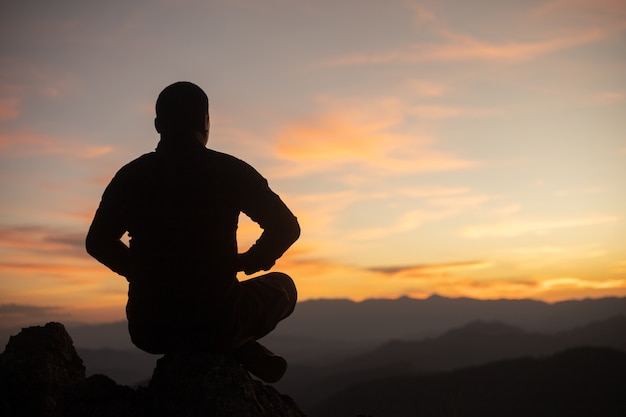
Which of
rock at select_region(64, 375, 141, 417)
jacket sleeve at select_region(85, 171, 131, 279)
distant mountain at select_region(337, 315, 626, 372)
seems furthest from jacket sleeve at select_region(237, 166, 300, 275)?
distant mountain at select_region(337, 315, 626, 372)

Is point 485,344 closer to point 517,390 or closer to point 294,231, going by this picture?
point 517,390

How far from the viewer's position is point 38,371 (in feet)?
17.5

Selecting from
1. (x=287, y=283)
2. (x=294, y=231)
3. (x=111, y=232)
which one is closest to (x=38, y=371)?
(x=111, y=232)

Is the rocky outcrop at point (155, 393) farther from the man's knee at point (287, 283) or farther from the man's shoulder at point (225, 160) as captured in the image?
the man's shoulder at point (225, 160)

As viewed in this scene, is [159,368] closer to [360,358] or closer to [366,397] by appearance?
[366,397]

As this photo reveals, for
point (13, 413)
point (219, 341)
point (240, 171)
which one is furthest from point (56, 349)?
point (240, 171)

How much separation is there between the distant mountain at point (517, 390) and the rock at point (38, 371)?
22.8m

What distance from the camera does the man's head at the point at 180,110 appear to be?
4941mm

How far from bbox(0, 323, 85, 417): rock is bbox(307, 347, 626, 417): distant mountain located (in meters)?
22.8

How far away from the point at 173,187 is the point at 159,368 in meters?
1.62

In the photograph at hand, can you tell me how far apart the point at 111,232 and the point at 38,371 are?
63.8 inches

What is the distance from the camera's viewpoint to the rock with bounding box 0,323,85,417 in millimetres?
5062

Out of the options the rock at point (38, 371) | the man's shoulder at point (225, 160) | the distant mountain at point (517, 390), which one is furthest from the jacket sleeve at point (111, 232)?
the distant mountain at point (517, 390)

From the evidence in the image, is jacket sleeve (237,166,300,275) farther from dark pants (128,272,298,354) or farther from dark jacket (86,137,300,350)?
dark pants (128,272,298,354)
